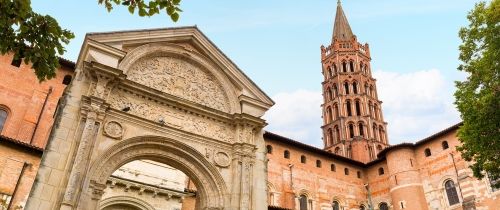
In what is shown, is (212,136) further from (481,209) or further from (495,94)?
(481,209)

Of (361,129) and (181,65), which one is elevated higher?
(361,129)

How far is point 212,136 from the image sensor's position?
48.5 feet

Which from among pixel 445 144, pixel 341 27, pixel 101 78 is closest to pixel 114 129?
pixel 101 78

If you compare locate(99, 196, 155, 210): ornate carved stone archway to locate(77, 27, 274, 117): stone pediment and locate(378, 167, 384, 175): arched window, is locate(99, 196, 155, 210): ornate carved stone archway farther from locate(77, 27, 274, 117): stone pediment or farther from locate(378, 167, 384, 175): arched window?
locate(378, 167, 384, 175): arched window

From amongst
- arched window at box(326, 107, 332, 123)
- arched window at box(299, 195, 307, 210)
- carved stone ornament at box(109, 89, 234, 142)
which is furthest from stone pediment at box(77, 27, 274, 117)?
arched window at box(326, 107, 332, 123)

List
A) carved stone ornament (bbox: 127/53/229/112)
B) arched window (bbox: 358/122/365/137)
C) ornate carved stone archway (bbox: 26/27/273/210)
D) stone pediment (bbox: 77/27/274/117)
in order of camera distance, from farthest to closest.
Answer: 1. arched window (bbox: 358/122/365/137)
2. carved stone ornament (bbox: 127/53/229/112)
3. stone pediment (bbox: 77/27/274/117)
4. ornate carved stone archway (bbox: 26/27/273/210)

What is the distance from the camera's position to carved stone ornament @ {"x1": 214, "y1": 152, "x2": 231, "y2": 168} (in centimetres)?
1437

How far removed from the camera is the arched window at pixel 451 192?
29984mm

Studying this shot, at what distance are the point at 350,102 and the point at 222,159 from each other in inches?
1943

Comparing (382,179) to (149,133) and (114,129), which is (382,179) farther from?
(114,129)

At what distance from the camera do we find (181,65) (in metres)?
15.5

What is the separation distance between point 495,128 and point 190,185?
18213 millimetres

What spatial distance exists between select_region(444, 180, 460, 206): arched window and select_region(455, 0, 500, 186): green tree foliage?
574 inches

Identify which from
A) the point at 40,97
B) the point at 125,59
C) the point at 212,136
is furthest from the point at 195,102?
the point at 40,97
